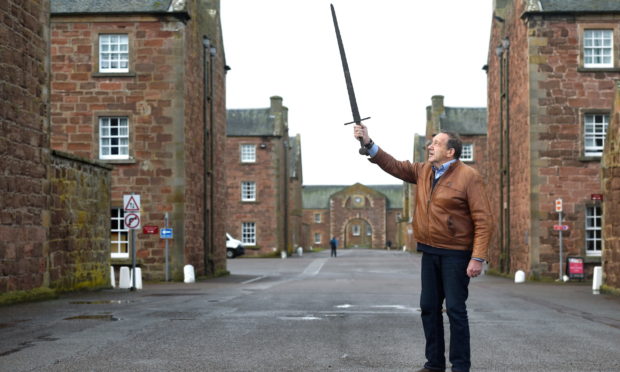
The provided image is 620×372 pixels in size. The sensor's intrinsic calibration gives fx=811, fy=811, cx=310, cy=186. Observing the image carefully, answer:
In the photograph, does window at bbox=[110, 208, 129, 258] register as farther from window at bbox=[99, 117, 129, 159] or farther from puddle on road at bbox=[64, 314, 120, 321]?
puddle on road at bbox=[64, 314, 120, 321]

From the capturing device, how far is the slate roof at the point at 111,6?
80.6 feet

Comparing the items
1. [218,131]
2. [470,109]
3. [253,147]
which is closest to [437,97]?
[470,109]

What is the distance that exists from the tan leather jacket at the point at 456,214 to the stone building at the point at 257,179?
4716 cm

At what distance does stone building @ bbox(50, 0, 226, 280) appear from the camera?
963 inches

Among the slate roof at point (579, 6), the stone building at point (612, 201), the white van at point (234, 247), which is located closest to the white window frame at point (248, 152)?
the white van at point (234, 247)

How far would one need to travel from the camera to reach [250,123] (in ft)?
183

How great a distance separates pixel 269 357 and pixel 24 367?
2099mm

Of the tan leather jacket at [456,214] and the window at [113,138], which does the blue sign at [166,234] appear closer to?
the window at [113,138]

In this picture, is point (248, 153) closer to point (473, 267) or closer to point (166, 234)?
point (166, 234)

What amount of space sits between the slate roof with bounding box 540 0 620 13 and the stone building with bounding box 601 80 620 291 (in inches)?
332

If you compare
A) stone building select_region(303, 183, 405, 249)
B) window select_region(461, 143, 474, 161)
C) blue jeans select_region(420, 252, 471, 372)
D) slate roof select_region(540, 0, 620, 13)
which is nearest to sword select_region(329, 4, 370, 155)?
blue jeans select_region(420, 252, 471, 372)

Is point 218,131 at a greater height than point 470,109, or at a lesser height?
lesser

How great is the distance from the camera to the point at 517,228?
27.2 m

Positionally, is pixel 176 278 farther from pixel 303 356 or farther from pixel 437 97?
pixel 437 97
